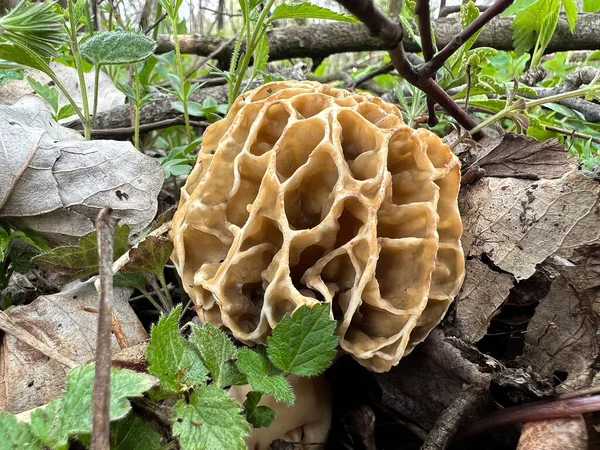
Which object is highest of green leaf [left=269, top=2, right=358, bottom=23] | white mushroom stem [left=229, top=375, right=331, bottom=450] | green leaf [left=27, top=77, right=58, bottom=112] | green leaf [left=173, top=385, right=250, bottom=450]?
green leaf [left=269, top=2, right=358, bottom=23]

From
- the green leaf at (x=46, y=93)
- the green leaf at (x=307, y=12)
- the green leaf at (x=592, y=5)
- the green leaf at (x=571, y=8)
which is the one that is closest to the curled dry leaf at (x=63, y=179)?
the green leaf at (x=46, y=93)

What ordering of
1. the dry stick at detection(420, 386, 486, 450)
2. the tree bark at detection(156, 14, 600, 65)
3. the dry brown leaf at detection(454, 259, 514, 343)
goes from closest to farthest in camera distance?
1. the dry stick at detection(420, 386, 486, 450)
2. the dry brown leaf at detection(454, 259, 514, 343)
3. the tree bark at detection(156, 14, 600, 65)

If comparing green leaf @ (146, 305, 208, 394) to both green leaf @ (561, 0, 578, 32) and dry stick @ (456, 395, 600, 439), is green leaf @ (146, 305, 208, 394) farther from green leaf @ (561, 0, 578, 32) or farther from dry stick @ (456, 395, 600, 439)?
green leaf @ (561, 0, 578, 32)

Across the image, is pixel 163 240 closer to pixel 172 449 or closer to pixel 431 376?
pixel 172 449

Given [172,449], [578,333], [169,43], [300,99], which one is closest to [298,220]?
[300,99]

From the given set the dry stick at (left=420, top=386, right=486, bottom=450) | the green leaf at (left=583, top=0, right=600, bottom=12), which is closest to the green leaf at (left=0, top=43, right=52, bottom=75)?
the dry stick at (left=420, top=386, right=486, bottom=450)

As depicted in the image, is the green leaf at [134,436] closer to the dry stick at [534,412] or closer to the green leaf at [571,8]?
the dry stick at [534,412]

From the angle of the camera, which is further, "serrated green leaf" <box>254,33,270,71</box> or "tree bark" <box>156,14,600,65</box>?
"tree bark" <box>156,14,600,65</box>
